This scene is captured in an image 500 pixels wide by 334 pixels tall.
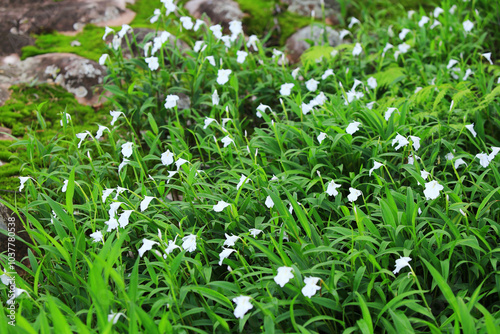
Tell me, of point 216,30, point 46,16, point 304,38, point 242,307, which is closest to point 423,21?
point 304,38

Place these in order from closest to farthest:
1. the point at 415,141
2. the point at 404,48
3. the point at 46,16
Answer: the point at 415,141 → the point at 404,48 → the point at 46,16

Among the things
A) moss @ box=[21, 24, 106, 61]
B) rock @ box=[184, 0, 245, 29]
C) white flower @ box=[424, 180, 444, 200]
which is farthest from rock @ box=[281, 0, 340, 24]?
white flower @ box=[424, 180, 444, 200]

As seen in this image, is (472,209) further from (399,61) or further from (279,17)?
(279,17)

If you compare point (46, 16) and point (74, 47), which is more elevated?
point (46, 16)

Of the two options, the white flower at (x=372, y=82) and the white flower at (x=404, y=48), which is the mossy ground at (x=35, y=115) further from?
the white flower at (x=404, y=48)

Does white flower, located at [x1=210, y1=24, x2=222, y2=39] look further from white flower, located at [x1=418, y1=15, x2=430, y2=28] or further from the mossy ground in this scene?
white flower, located at [x1=418, y1=15, x2=430, y2=28]

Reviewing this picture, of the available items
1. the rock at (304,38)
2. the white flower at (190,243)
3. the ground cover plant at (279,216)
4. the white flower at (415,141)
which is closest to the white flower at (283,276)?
the ground cover plant at (279,216)

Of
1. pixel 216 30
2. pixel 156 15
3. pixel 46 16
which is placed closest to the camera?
pixel 216 30

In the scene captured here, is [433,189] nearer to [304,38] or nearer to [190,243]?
[190,243]
